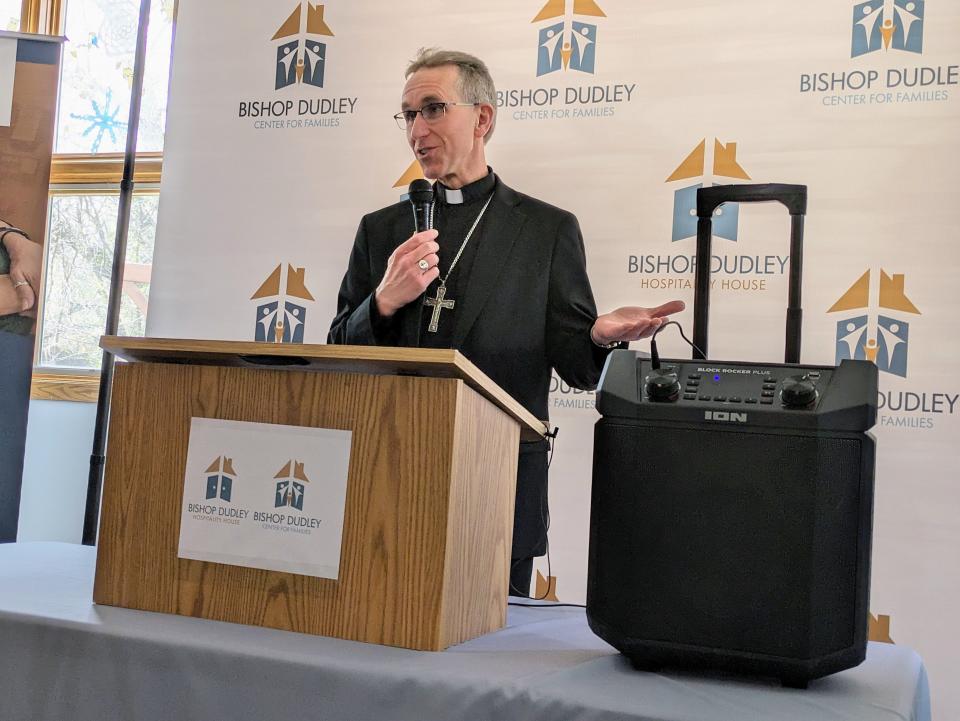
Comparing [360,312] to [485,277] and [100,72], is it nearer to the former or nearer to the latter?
[485,277]

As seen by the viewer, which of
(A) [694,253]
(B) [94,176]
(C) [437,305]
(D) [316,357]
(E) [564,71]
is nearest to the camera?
(D) [316,357]

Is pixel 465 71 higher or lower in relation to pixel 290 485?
higher

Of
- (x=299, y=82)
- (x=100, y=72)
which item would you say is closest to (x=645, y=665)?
(x=299, y=82)

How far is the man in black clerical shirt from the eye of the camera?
2100mm

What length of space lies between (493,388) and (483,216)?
1.09 m

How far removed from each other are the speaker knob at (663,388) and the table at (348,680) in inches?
12.0

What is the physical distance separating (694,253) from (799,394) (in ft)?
7.33

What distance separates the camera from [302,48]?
379 cm

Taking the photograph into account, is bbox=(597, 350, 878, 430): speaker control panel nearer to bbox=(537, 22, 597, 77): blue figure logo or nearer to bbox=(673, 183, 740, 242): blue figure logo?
bbox=(673, 183, 740, 242): blue figure logo

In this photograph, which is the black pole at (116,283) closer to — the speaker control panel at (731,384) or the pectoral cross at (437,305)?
the pectoral cross at (437,305)

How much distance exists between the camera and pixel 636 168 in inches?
131

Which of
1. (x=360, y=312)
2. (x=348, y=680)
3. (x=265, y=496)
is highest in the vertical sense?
(x=360, y=312)

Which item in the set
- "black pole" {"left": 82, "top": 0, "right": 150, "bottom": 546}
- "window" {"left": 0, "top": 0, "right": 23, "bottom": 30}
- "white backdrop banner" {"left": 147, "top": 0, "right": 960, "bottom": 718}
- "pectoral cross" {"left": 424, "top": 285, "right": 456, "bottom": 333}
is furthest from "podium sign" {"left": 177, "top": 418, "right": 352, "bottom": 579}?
"window" {"left": 0, "top": 0, "right": 23, "bottom": 30}

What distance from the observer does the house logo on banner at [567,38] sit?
3.41m
